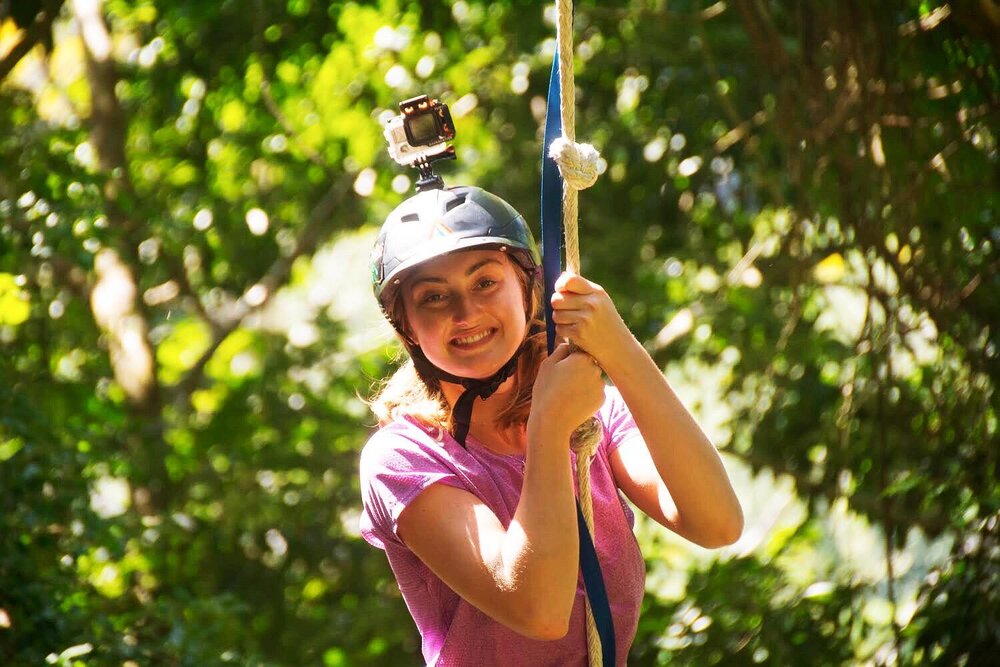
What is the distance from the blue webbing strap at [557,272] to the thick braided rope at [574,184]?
14 mm

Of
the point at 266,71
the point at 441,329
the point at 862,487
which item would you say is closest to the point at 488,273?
the point at 441,329

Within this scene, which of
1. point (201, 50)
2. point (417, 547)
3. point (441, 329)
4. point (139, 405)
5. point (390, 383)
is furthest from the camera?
point (139, 405)

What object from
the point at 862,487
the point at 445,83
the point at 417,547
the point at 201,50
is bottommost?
the point at 862,487

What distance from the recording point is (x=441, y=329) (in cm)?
219

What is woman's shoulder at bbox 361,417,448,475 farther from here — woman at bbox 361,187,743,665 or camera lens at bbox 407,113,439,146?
camera lens at bbox 407,113,439,146

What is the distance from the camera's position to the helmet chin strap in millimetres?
2209

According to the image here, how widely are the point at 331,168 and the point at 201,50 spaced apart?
3.15 ft

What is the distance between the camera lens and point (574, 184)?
2070 millimetres

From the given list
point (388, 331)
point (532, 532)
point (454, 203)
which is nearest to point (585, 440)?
point (532, 532)

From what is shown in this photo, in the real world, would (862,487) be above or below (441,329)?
below

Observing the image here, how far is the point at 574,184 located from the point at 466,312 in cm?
29

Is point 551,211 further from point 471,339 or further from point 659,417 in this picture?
point 659,417

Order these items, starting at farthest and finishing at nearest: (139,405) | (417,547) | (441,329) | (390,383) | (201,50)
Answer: (139,405) < (201,50) < (390,383) < (441,329) < (417,547)

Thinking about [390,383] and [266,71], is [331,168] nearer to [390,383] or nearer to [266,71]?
[266,71]
